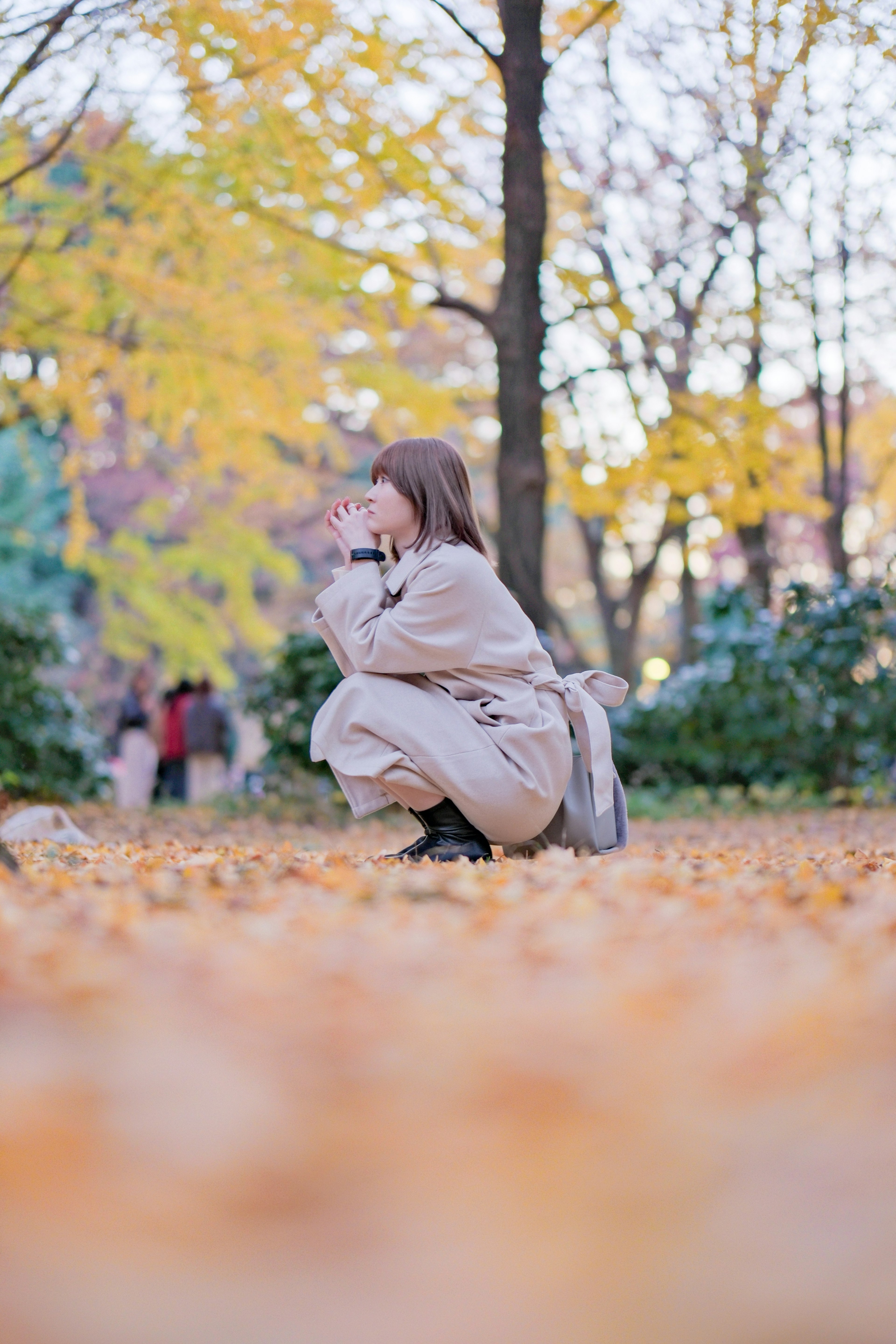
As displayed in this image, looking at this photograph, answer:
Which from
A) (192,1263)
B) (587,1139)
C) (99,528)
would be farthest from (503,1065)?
(99,528)

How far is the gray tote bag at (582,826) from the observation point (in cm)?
330

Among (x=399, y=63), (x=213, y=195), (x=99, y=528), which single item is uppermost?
(x=399, y=63)

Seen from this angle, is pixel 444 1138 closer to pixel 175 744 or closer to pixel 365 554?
pixel 365 554

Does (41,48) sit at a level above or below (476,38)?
below

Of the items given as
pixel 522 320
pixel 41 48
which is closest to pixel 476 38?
pixel 522 320

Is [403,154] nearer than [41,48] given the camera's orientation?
No

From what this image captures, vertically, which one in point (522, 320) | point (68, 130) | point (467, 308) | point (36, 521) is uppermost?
point (68, 130)

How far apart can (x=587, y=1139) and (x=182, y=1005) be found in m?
0.50

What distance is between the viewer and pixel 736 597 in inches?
364

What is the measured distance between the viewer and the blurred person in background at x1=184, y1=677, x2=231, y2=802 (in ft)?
34.5

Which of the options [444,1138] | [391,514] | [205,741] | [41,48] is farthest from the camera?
[205,741]

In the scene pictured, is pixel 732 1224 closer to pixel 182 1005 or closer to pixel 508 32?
pixel 182 1005

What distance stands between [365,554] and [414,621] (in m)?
0.30

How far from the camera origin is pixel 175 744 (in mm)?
10781
